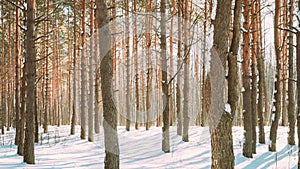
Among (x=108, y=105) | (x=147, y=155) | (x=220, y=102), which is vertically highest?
(x=220, y=102)

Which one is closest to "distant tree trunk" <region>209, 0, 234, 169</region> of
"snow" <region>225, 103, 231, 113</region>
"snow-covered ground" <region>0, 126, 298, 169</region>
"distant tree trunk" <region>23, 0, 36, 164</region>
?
"snow" <region>225, 103, 231, 113</region>

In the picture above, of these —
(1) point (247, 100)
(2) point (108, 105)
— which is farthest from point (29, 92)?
(1) point (247, 100)

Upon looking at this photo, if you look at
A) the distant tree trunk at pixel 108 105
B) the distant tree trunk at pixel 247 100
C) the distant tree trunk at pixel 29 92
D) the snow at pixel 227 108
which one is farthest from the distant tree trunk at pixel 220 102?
the distant tree trunk at pixel 29 92

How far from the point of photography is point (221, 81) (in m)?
5.38

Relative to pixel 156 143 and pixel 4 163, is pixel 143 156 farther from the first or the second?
pixel 4 163

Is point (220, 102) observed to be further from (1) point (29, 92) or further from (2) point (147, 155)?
(2) point (147, 155)

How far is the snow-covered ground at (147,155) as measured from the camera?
29.0 feet

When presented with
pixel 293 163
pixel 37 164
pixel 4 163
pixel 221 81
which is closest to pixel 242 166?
pixel 293 163

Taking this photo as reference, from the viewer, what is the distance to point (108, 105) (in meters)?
6.71

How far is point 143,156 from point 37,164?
11.6 feet

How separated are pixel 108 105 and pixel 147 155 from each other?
4.58m

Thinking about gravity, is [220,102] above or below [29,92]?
below

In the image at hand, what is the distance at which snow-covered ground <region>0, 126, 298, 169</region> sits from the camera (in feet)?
29.0

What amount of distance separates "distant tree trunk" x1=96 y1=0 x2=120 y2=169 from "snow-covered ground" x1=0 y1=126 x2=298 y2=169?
2052 millimetres
